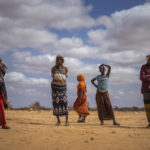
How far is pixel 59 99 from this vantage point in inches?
361

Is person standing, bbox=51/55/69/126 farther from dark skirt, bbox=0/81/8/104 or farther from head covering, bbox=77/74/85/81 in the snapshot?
Answer: head covering, bbox=77/74/85/81

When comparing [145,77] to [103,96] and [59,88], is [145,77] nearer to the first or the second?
[103,96]

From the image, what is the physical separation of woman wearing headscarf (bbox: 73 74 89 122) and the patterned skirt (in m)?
1.97

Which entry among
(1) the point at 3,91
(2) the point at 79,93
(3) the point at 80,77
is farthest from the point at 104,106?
(1) the point at 3,91

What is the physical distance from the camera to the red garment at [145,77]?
8.54 m

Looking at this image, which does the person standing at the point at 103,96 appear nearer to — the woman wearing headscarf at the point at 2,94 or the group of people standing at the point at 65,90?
the group of people standing at the point at 65,90

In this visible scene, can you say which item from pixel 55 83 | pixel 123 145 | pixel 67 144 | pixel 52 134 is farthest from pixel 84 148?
pixel 55 83

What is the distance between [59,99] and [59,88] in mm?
434

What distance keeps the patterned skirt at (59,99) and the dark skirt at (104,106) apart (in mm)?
1629

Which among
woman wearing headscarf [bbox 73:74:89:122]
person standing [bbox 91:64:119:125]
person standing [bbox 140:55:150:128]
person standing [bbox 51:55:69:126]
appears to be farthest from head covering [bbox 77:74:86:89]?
person standing [bbox 140:55:150:128]

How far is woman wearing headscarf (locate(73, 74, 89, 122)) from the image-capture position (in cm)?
1116

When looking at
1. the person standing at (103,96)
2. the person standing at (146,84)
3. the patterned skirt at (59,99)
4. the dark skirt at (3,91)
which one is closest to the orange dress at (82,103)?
the person standing at (103,96)

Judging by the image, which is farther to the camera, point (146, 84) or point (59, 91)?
point (59, 91)

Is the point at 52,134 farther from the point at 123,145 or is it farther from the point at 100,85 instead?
the point at 100,85
